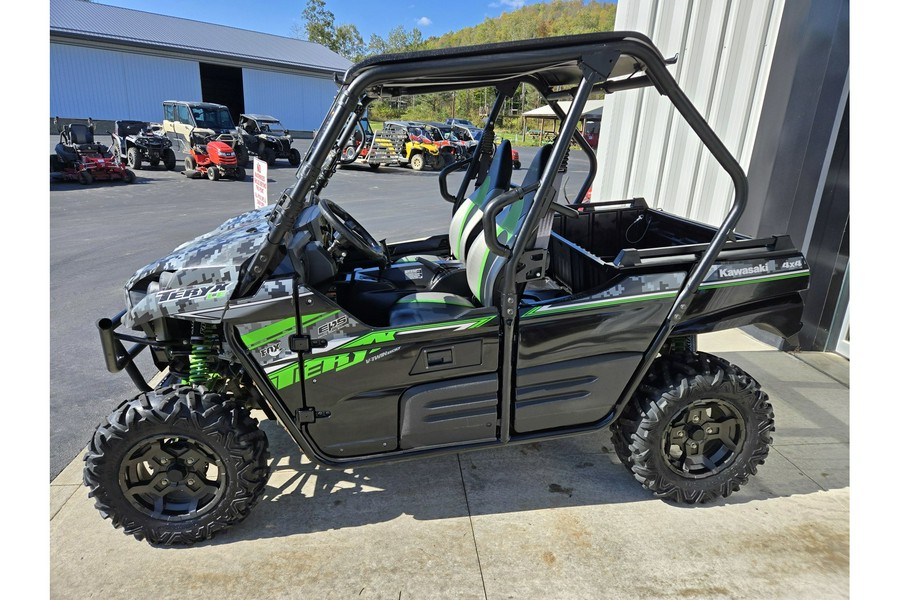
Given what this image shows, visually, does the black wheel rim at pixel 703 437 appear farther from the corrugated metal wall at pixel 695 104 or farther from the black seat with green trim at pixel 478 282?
the corrugated metal wall at pixel 695 104

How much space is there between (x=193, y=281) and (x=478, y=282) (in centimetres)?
130

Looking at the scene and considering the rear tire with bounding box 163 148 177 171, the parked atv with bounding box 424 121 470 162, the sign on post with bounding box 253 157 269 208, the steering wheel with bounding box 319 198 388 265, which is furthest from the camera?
the parked atv with bounding box 424 121 470 162

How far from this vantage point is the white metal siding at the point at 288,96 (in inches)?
1298

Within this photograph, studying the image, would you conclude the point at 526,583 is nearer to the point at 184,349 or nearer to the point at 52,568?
the point at 184,349

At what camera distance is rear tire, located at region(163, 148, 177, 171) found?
1628 centimetres

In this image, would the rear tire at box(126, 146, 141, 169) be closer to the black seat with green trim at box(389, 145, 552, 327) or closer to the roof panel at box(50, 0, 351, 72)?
the roof panel at box(50, 0, 351, 72)

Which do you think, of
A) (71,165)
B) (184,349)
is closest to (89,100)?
(71,165)

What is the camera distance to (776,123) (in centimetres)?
456

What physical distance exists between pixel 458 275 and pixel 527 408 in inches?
35.7

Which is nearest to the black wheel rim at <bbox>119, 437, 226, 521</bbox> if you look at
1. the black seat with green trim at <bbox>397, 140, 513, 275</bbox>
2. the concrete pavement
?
the concrete pavement

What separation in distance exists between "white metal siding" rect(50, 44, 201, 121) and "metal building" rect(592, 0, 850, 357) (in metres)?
30.1

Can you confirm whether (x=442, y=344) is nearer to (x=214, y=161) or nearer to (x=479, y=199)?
Result: (x=479, y=199)

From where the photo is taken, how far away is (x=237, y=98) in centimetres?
3434

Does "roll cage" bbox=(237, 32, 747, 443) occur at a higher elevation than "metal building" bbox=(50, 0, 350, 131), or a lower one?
lower
